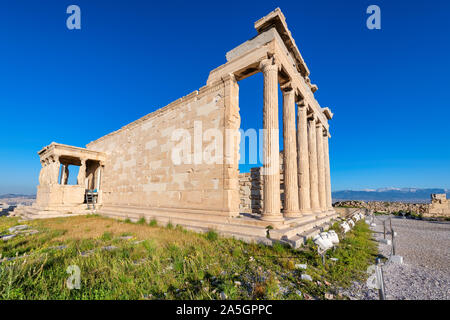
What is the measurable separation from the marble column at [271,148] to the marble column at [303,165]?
3653 millimetres

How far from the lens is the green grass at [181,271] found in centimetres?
311

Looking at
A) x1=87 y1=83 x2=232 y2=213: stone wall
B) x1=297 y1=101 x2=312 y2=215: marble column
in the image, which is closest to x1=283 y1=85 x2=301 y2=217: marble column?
x1=297 y1=101 x2=312 y2=215: marble column

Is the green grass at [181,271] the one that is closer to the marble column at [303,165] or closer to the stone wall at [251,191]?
the marble column at [303,165]

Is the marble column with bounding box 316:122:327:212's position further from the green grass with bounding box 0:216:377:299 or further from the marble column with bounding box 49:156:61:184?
the marble column with bounding box 49:156:61:184

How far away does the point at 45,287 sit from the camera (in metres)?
3.12

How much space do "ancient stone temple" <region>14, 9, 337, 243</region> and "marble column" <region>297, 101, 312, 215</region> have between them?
5 centimetres

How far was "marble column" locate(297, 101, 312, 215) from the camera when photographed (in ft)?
33.7

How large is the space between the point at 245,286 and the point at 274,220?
11.9 ft

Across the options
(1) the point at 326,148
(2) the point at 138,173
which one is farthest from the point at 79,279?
(1) the point at 326,148

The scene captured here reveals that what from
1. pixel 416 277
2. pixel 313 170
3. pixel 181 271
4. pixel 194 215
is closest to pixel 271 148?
pixel 194 215

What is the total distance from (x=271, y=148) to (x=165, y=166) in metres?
6.42

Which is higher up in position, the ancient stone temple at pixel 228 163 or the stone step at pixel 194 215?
the ancient stone temple at pixel 228 163

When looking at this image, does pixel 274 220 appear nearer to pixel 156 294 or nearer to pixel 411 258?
pixel 411 258

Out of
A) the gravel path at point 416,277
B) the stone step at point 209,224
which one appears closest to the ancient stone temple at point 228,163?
the stone step at point 209,224
